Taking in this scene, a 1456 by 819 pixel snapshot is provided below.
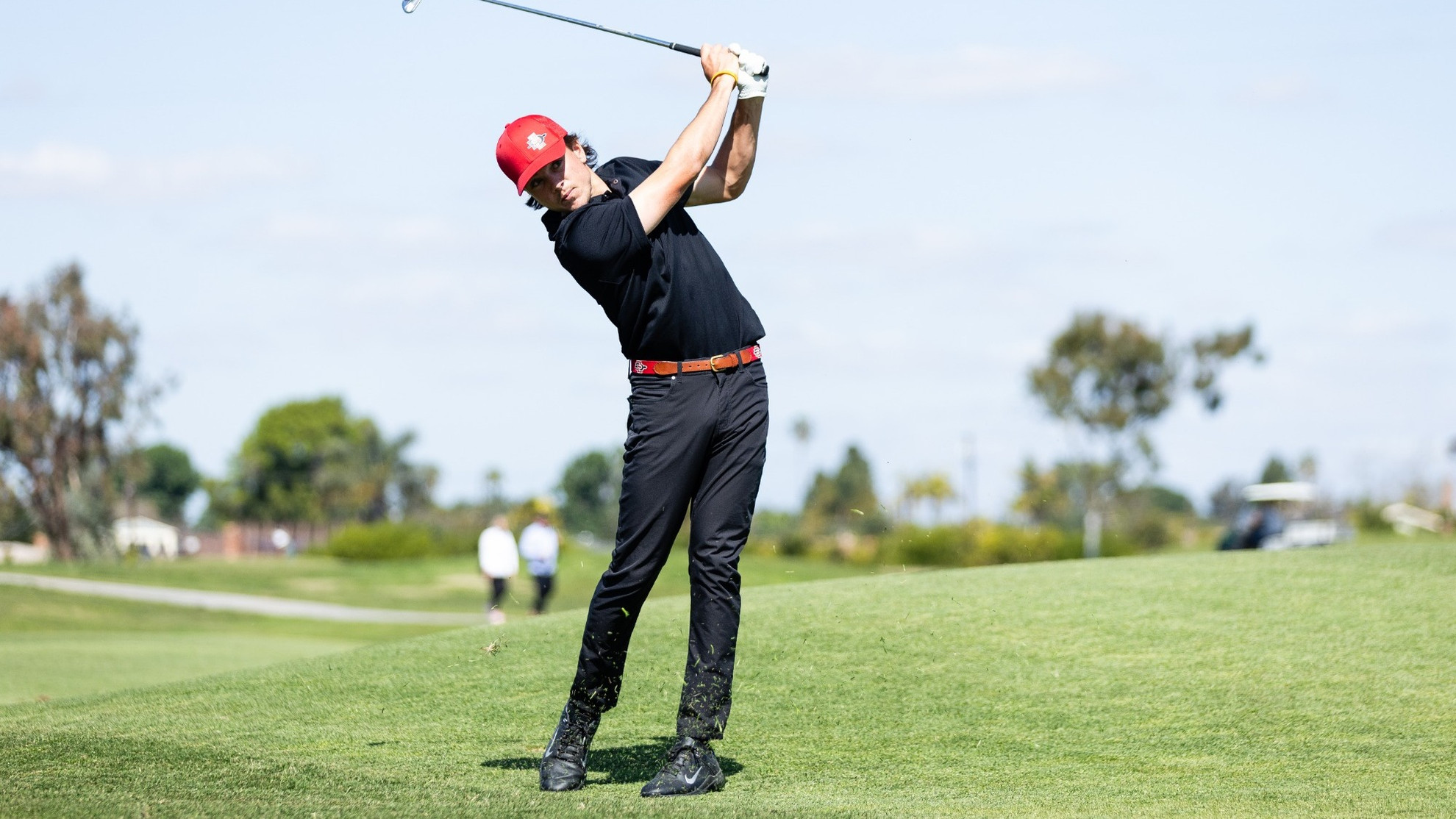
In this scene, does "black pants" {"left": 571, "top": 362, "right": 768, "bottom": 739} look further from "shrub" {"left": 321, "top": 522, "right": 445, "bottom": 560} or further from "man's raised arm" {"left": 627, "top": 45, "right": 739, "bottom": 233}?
"shrub" {"left": 321, "top": 522, "right": 445, "bottom": 560}

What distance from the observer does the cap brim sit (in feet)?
15.6

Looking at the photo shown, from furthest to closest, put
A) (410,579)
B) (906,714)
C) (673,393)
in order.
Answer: (410,579) < (906,714) < (673,393)

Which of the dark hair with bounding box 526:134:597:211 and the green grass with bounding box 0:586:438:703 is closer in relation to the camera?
the dark hair with bounding box 526:134:597:211

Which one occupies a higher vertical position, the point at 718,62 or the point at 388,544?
the point at 718,62

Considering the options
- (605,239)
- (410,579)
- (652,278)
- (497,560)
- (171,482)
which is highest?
(171,482)

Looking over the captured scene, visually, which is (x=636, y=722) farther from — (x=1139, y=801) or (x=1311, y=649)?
(x=1311, y=649)

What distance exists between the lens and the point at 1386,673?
282 inches

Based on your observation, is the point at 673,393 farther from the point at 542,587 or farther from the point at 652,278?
the point at 542,587

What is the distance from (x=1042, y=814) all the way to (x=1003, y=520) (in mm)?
36390

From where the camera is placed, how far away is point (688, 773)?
15.9 ft

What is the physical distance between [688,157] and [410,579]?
39.8 meters

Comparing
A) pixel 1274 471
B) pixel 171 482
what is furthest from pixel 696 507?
pixel 171 482

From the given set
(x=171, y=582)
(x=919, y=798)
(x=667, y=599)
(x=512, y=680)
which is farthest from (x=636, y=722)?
(x=171, y=582)

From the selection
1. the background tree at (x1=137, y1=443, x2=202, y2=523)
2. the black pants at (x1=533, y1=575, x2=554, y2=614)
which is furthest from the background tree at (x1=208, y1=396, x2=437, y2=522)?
the black pants at (x1=533, y1=575, x2=554, y2=614)
